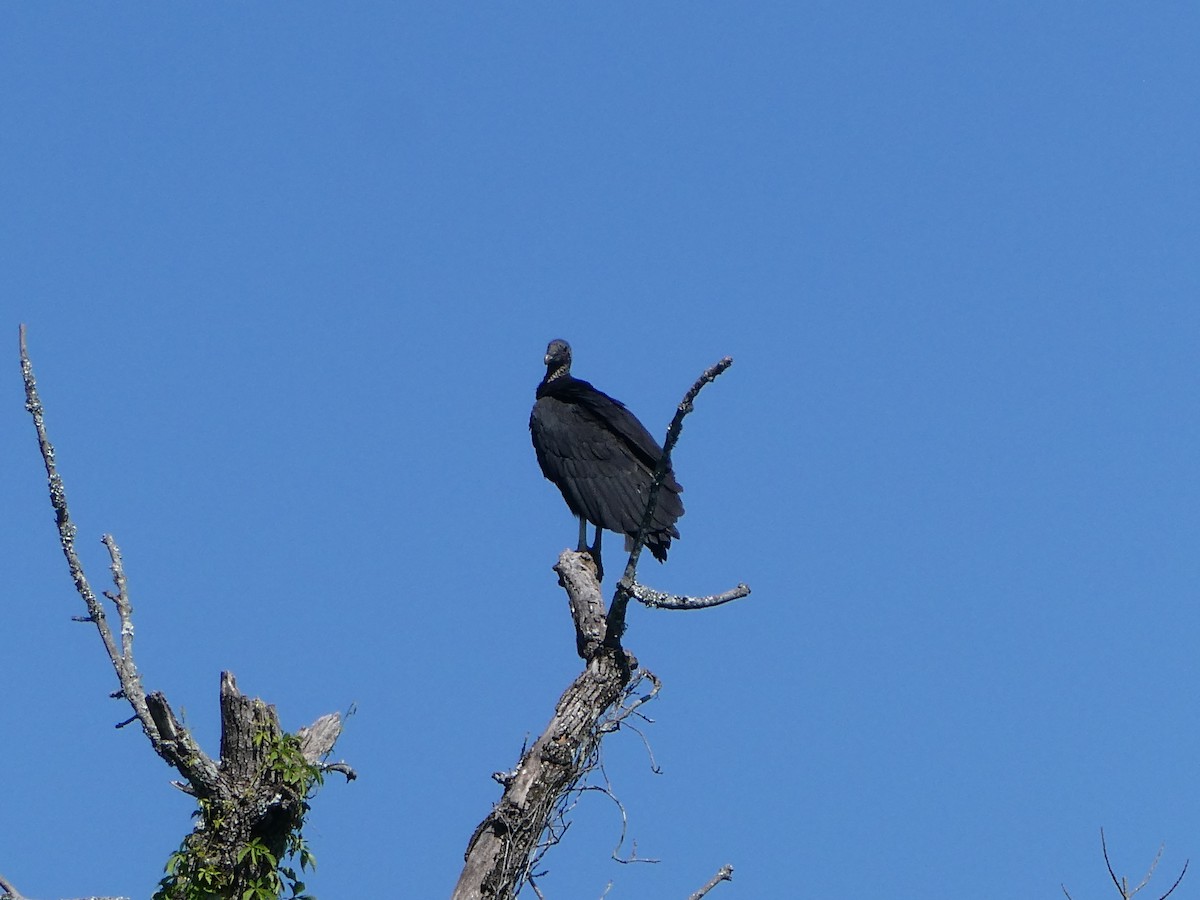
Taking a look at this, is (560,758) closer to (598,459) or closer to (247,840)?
(247,840)

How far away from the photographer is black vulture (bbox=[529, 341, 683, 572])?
24.2ft

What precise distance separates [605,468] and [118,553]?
377cm

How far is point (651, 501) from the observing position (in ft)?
14.7

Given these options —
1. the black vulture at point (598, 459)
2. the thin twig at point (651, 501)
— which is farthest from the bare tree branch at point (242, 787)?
the black vulture at point (598, 459)

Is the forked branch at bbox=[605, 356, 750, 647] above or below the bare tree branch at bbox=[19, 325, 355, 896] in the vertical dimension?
above

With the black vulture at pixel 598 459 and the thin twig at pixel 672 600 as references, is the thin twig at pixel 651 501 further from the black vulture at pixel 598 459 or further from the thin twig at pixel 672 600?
the black vulture at pixel 598 459

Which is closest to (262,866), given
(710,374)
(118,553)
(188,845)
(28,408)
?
(188,845)

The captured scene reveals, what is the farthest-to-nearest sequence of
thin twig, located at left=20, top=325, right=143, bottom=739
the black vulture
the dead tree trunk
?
the black vulture, the dead tree trunk, thin twig, located at left=20, top=325, right=143, bottom=739

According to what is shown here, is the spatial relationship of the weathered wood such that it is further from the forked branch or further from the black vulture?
the black vulture

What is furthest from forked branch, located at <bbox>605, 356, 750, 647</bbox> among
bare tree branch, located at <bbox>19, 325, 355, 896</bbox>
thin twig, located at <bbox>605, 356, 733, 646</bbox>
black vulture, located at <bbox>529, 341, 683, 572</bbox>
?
black vulture, located at <bbox>529, 341, 683, 572</bbox>

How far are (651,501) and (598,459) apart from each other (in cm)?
319

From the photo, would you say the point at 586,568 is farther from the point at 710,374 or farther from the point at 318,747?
the point at 710,374

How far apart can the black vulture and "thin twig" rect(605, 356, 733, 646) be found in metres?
2.21

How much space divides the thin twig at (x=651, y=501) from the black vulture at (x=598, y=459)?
2.21m
